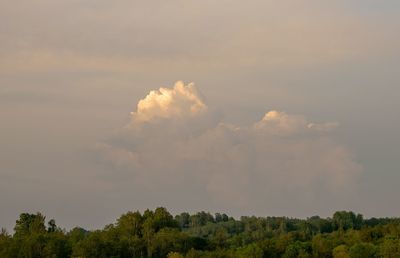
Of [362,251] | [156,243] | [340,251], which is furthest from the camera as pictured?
[156,243]

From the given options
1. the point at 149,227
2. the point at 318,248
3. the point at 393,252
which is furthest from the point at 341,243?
the point at 149,227

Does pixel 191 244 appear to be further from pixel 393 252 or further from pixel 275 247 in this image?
pixel 393 252

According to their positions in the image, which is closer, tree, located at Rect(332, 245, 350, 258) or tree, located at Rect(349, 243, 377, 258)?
tree, located at Rect(349, 243, 377, 258)

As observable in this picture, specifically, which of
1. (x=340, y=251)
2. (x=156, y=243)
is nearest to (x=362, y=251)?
A: (x=340, y=251)

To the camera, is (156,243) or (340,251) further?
(156,243)

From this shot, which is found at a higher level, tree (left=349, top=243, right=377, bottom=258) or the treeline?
the treeline

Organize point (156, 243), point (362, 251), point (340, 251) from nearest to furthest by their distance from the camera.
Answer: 1. point (362, 251)
2. point (340, 251)
3. point (156, 243)

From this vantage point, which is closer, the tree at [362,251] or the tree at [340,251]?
the tree at [362,251]

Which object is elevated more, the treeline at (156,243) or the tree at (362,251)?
the treeline at (156,243)

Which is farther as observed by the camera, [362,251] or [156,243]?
[156,243]

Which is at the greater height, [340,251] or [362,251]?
[340,251]

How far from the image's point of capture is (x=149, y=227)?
159500 mm

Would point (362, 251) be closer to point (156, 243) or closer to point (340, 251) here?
point (340, 251)

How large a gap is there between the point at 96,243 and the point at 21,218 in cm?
3155
